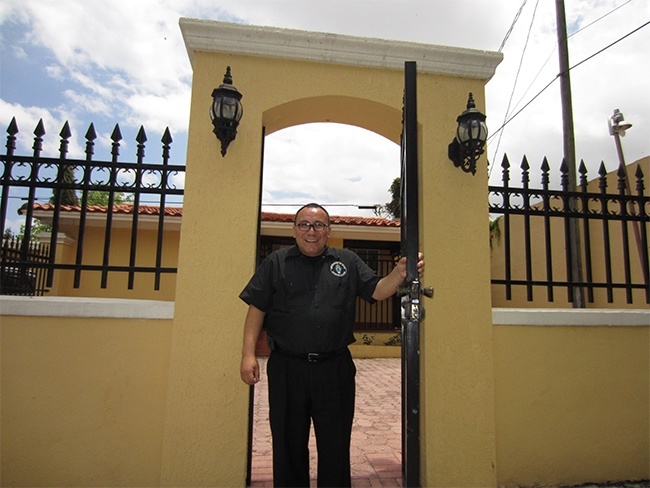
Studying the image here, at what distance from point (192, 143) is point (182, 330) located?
1324 mm

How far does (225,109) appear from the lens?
8.93 ft

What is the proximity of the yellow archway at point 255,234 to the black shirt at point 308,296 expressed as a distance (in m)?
0.40

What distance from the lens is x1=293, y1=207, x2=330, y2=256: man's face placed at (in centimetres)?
249

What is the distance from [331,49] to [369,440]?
359cm

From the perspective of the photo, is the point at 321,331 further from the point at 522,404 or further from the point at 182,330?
the point at 522,404

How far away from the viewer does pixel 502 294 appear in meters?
11.7

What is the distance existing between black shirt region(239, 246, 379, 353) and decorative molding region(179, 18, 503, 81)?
1569 millimetres

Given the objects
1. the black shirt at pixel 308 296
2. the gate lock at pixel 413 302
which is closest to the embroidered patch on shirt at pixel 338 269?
the black shirt at pixel 308 296

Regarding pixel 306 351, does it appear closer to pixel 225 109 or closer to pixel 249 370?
Result: pixel 249 370

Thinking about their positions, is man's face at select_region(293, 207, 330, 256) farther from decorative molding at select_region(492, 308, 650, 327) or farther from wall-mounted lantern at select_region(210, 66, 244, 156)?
decorative molding at select_region(492, 308, 650, 327)

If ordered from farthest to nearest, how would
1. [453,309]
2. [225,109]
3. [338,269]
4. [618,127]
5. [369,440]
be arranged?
[618,127] < [369,440] < [453,309] < [225,109] < [338,269]

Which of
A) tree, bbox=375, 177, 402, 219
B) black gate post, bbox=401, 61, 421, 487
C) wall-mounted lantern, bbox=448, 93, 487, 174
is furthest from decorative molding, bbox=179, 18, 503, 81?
tree, bbox=375, 177, 402, 219

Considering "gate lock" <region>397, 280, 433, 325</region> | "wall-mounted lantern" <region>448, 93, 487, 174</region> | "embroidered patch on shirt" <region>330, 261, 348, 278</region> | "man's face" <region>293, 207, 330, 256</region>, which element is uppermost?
"wall-mounted lantern" <region>448, 93, 487, 174</region>

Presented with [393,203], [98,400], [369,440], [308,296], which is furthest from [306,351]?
[393,203]
